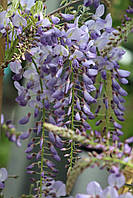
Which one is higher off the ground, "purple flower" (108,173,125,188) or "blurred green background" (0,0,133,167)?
"blurred green background" (0,0,133,167)

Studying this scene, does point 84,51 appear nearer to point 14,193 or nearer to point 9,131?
point 9,131

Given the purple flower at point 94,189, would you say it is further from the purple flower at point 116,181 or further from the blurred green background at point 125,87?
the blurred green background at point 125,87

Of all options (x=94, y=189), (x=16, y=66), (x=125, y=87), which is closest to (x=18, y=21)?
(x=16, y=66)

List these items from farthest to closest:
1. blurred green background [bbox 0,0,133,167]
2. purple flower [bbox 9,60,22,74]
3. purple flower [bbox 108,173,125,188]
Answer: blurred green background [bbox 0,0,133,167] → purple flower [bbox 9,60,22,74] → purple flower [bbox 108,173,125,188]

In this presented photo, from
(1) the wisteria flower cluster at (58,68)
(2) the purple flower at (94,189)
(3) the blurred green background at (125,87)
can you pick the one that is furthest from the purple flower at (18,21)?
(3) the blurred green background at (125,87)

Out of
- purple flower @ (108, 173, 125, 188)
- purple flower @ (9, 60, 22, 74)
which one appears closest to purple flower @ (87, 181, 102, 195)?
purple flower @ (108, 173, 125, 188)

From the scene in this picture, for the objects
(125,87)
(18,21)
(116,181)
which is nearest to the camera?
(116,181)

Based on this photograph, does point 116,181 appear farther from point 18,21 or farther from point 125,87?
point 125,87

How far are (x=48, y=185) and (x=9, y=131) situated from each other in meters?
0.15

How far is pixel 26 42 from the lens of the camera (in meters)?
0.54

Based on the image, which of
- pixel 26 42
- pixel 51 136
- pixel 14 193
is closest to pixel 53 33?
pixel 26 42

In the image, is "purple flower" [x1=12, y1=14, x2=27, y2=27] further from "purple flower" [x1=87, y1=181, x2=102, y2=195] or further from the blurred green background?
the blurred green background

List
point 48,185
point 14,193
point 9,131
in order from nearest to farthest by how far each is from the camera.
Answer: point 9,131 < point 48,185 < point 14,193

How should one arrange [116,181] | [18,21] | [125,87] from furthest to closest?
[125,87] → [18,21] → [116,181]
